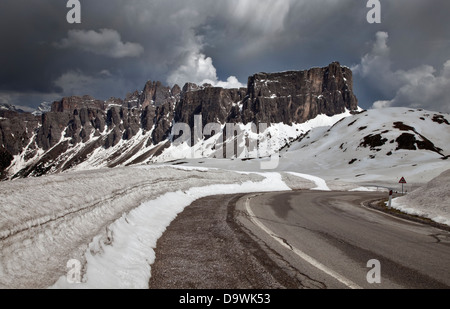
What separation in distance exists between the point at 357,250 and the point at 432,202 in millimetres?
10133

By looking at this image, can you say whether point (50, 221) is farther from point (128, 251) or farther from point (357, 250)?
point (357, 250)

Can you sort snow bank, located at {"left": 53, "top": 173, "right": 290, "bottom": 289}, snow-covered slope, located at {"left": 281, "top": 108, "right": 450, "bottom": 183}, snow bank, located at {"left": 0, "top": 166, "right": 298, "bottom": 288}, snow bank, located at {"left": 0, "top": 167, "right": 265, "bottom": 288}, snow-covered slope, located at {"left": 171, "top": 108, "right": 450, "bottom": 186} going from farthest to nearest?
1. snow-covered slope, located at {"left": 281, "top": 108, "right": 450, "bottom": 183}
2. snow-covered slope, located at {"left": 171, "top": 108, "right": 450, "bottom": 186}
3. snow bank, located at {"left": 53, "top": 173, "right": 290, "bottom": 289}
4. snow bank, located at {"left": 0, "top": 166, "right": 298, "bottom": 288}
5. snow bank, located at {"left": 0, "top": 167, "right": 265, "bottom": 288}

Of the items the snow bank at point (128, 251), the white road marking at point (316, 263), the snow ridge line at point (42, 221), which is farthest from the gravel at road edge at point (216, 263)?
the snow ridge line at point (42, 221)

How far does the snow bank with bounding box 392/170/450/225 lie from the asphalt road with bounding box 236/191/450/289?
2154 millimetres

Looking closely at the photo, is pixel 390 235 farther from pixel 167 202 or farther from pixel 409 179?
pixel 409 179

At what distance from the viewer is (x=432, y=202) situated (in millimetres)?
13445

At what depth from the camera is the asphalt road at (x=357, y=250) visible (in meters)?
4.62

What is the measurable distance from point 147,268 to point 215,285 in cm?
148

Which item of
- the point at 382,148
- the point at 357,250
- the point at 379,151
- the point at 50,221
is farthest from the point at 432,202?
the point at 382,148

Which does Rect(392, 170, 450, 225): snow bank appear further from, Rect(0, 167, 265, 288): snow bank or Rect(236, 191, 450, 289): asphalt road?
Rect(0, 167, 265, 288): snow bank

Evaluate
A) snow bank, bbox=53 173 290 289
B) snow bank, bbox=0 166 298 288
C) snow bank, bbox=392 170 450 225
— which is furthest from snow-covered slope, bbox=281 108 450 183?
snow bank, bbox=0 166 298 288

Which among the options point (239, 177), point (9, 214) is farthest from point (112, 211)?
point (239, 177)

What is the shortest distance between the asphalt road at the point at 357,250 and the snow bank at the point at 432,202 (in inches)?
84.8

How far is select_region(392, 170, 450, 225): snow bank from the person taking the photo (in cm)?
1170
